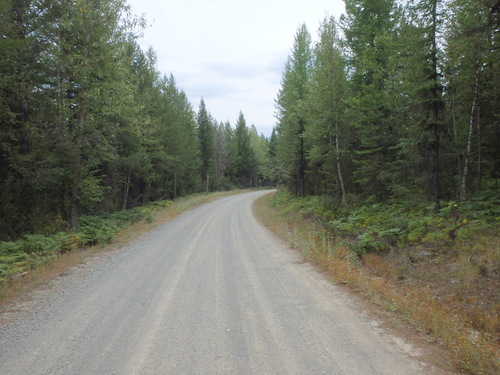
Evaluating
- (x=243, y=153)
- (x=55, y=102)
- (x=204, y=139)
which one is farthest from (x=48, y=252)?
(x=243, y=153)

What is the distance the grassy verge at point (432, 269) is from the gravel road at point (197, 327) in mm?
589

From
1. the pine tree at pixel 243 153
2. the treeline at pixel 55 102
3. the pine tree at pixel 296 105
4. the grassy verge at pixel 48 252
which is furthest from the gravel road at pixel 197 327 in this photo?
the pine tree at pixel 243 153

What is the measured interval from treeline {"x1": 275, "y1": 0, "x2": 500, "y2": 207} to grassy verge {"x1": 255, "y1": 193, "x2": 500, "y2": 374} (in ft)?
6.68

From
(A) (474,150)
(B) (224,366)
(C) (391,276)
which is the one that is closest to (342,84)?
(A) (474,150)

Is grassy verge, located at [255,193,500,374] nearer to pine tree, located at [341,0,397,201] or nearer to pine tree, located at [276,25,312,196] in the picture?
pine tree, located at [341,0,397,201]

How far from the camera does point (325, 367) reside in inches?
118

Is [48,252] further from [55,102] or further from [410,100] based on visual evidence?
[410,100]

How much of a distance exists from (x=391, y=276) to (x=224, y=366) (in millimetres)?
5607

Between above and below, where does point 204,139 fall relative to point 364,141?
above

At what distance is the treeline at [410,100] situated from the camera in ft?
31.7

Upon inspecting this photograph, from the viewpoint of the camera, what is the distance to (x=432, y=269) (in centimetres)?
710

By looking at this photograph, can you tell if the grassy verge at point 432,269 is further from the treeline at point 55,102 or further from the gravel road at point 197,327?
the treeline at point 55,102

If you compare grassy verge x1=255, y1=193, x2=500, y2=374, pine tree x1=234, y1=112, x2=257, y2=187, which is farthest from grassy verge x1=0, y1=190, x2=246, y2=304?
pine tree x1=234, y1=112, x2=257, y2=187

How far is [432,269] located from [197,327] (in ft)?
20.6
